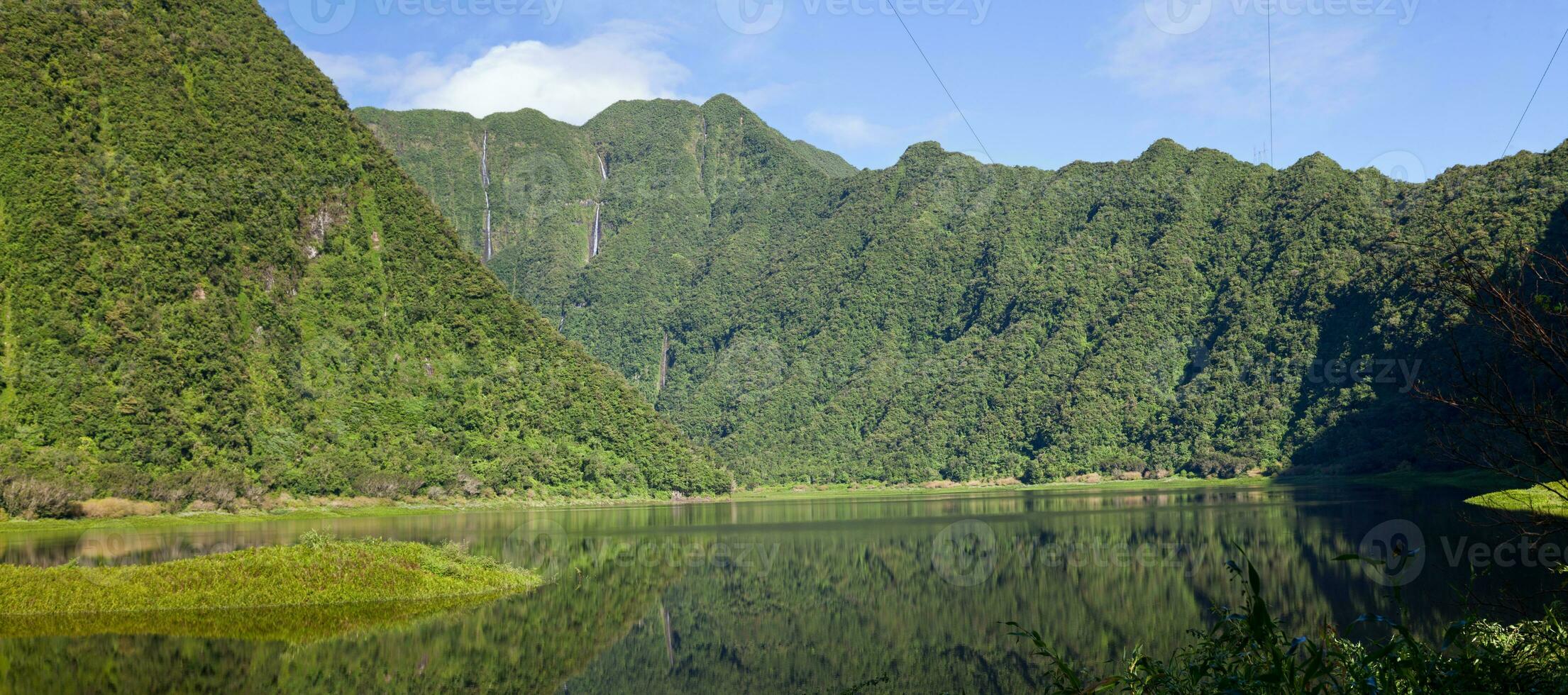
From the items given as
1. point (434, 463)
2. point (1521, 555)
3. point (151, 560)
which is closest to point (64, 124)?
point (434, 463)

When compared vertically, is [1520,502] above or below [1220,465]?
above

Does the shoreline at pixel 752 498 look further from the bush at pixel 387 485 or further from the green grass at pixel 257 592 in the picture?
the green grass at pixel 257 592

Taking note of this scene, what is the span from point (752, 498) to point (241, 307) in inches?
2706

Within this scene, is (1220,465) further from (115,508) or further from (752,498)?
(115,508)

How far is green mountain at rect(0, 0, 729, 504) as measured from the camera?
9319 centimetres

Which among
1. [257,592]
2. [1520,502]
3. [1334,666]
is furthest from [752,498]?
[1334,666]

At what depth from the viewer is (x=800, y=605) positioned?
116 feet

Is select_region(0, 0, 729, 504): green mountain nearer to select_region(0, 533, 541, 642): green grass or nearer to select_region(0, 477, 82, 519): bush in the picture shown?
select_region(0, 477, 82, 519): bush

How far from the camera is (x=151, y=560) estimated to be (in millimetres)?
45094

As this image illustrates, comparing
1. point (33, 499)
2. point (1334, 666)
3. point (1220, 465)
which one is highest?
point (1334, 666)

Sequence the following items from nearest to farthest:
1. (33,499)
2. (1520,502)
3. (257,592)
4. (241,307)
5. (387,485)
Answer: (257,592) < (1520,502) < (33,499) < (387,485) < (241,307)

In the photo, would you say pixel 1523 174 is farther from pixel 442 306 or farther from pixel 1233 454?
pixel 442 306

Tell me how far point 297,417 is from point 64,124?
38381 millimetres

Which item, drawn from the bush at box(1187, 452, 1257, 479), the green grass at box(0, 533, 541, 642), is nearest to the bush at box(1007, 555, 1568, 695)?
the green grass at box(0, 533, 541, 642)
